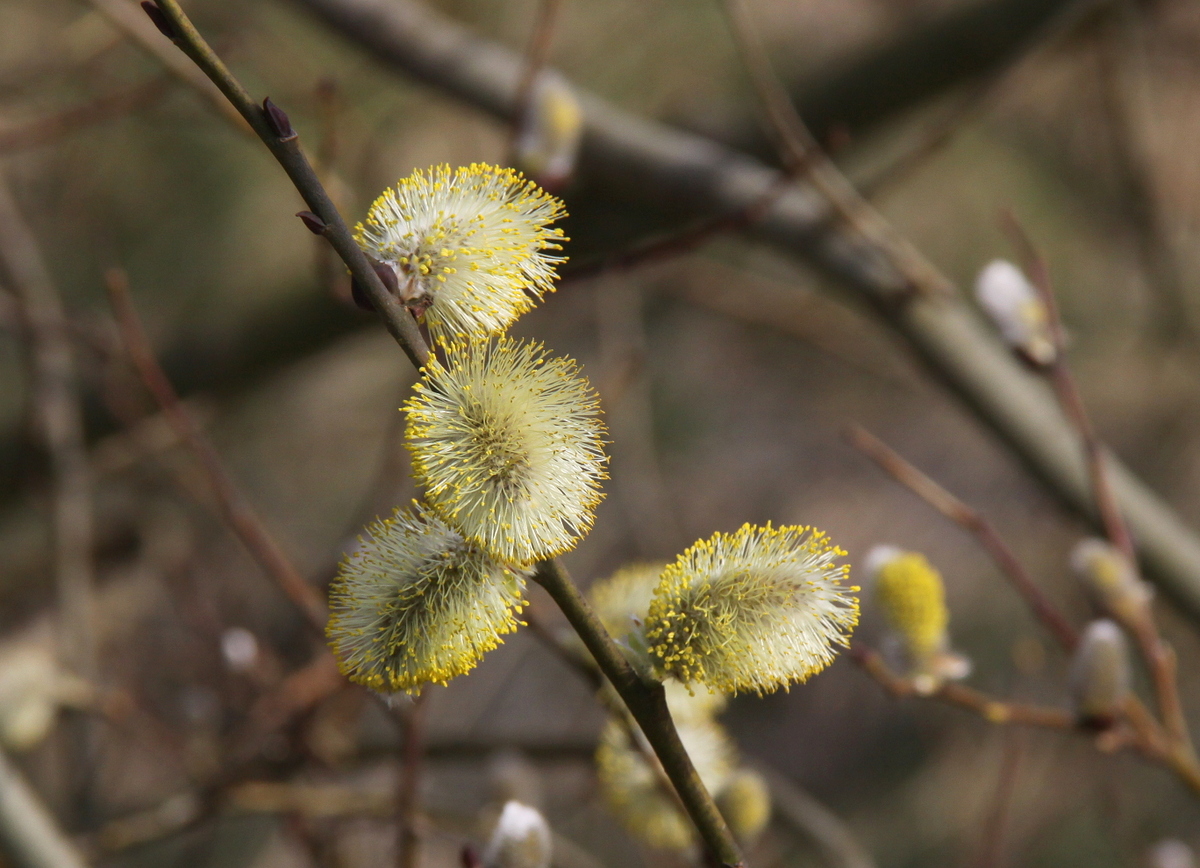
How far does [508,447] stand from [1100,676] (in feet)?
2.02

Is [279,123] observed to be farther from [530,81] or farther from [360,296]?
[530,81]

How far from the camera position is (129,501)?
7.16 ft

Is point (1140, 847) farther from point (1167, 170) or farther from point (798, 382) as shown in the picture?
point (1167, 170)

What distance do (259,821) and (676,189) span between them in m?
1.70

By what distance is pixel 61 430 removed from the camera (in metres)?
1.79

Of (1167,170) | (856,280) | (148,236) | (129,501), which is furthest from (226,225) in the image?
(1167,170)

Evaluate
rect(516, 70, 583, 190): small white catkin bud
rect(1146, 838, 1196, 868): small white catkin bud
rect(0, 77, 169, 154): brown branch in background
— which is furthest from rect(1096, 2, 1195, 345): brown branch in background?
rect(0, 77, 169, 154): brown branch in background

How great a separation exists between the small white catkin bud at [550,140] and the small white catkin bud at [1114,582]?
70 cm

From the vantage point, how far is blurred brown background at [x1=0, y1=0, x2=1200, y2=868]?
73.7 inches

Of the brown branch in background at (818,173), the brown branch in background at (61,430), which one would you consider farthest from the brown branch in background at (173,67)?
the brown branch in background at (818,173)

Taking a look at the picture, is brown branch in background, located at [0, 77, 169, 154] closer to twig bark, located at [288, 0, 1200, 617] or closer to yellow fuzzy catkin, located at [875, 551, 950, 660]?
twig bark, located at [288, 0, 1200, 617]

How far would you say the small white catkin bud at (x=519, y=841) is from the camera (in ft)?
2.40

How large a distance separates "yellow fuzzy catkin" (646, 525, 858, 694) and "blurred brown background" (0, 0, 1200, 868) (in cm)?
Result: 87

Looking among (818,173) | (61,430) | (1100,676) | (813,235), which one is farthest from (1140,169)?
(61,430)
